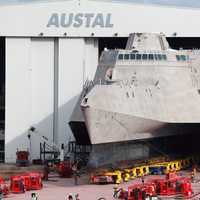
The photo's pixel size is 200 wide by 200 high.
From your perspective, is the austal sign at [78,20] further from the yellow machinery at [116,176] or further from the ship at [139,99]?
the yellow machinery at [116,176]

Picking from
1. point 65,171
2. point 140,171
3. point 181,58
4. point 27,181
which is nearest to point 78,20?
point 181,58

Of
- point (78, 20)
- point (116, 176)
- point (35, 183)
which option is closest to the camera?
point (35, 183)

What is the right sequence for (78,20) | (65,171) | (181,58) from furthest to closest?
(78,20) < (181,58) < (65,171)

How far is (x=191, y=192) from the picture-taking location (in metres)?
29.2

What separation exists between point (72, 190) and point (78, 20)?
787 inches

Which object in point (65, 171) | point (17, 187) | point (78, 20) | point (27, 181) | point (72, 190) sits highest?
point (78, 20)

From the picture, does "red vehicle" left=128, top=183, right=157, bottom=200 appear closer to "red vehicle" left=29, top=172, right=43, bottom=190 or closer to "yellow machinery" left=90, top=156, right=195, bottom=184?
"yellow machinery" left=90, top=156, right=195, bottom=184

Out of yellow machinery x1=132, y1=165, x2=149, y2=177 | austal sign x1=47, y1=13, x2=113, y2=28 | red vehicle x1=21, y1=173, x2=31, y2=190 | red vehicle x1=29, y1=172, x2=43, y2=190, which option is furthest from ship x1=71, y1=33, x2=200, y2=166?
austal sign x1=47, y1=13, x2=113, y2=28

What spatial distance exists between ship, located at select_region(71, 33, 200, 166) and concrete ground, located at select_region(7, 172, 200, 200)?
206 cm

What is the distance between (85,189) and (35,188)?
3.06 metres

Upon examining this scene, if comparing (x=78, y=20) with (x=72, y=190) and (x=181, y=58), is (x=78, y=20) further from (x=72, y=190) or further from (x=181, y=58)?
(x=72, y=190)

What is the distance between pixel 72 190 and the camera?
32.0 metres

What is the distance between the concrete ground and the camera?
96.6 feet

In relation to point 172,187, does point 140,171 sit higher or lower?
higher
